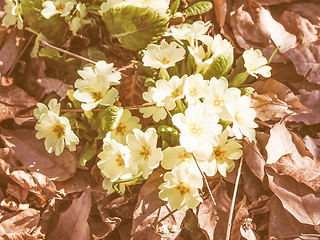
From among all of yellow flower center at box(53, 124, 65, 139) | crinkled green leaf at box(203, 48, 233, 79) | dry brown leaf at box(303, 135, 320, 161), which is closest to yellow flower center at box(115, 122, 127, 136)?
yellow flower center at box(53, 124, 65, 139)

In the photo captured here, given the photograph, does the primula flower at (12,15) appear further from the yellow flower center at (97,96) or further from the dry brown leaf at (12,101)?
the yellow flower center at (97,96)

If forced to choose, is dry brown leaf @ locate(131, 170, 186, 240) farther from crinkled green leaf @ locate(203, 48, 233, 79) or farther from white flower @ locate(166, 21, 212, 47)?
white flower @ locate(166, 21, 212, 47)

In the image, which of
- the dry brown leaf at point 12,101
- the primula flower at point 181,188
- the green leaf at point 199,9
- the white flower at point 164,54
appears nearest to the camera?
the primula flower at point 181,188

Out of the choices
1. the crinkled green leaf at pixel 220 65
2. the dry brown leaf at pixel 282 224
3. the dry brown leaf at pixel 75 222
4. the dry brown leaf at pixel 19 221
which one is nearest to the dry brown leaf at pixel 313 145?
the dry brown leaf at pixel 282 224

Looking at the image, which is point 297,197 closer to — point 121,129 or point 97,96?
point 121,129

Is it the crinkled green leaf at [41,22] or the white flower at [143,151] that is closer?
the white flower at [143,151]

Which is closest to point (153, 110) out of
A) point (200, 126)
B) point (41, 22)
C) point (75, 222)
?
point (200, 126)
